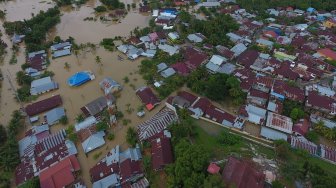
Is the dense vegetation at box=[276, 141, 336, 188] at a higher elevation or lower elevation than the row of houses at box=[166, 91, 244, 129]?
lower

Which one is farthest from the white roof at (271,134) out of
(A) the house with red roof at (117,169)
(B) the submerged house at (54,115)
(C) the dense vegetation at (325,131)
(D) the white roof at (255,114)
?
(B) the submerged house at (54,115)

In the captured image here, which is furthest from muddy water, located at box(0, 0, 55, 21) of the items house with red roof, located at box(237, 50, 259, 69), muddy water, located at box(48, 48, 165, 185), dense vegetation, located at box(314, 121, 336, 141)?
dense vegetation, located at box(314, 121, 336, 141)

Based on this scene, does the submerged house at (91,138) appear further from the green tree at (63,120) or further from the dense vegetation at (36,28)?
the dense vegetation at (36,28)

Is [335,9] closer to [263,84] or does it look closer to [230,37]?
[230,37]

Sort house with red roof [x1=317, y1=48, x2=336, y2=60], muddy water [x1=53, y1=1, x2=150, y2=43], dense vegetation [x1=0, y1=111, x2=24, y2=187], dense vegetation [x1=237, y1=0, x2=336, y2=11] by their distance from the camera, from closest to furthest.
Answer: dense vegetation [x1=0, y1=111, x2=24, y2=187], house with red roof [x1=317, y1=48, x2=336, y2=60], muddy water [x1=53, y1=1, x2=150, y2=43], dense vegetation [x1=237, y1=0, x2=336, y2=11]

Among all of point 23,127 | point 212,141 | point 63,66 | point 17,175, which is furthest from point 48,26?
point 212,141

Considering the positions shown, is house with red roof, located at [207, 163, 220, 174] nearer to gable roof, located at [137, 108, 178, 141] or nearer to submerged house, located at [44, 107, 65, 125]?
gable roof, located at [137, 108, 178, 141]

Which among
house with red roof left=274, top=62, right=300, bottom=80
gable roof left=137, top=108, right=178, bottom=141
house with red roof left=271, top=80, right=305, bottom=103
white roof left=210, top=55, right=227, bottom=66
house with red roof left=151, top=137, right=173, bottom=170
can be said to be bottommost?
house with red roof left=151, top=137, right=173, bottom=170
